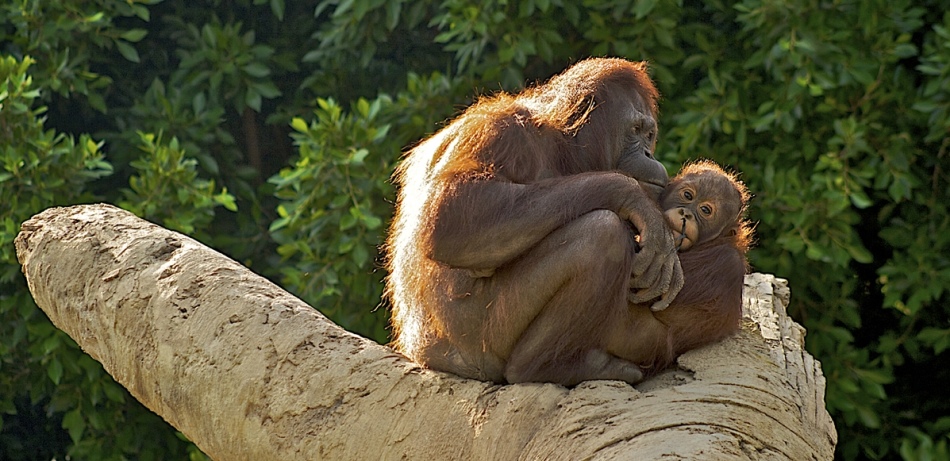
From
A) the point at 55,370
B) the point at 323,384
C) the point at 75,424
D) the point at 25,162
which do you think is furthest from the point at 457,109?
the point at 323,384

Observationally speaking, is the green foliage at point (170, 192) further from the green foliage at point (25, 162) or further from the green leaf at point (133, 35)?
the green leaf at point (133, 35)

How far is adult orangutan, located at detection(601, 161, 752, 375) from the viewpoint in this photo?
323 cm

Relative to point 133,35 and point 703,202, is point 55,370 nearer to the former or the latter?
point 133,35

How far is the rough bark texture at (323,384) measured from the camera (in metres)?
2.76

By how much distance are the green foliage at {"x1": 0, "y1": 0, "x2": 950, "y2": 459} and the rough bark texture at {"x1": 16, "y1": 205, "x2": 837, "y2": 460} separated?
63.0 inches

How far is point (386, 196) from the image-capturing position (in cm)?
543

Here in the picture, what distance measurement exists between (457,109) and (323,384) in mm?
2864

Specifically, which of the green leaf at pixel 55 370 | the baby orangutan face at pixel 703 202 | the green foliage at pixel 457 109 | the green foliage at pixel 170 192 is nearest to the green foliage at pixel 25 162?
the green foliage at pixel 457 109

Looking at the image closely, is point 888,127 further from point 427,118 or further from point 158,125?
point 158,125

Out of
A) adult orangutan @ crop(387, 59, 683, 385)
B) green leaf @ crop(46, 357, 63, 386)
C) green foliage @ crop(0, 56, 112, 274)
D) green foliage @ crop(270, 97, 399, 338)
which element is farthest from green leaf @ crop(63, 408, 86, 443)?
adult orangutan @ crop(387, 59, 683, 385)

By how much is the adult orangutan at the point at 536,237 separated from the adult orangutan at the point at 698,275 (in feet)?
0.26

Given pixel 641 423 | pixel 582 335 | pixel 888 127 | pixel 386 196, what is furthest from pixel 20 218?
pixel 888 127

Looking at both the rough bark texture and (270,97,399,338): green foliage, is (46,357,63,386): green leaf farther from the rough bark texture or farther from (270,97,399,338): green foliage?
the rough bark texture

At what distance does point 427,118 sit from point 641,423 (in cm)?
325
